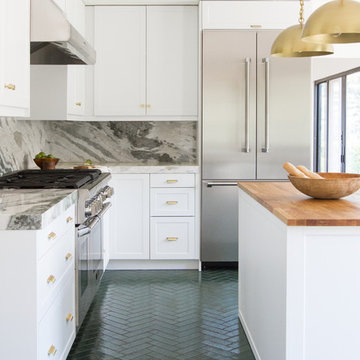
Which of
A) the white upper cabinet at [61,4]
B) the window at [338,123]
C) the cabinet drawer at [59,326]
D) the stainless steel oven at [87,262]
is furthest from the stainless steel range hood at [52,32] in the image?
the window at [338,123]

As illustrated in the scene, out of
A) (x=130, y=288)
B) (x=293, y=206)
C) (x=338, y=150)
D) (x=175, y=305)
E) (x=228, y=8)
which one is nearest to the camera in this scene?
(x=293, y=206)

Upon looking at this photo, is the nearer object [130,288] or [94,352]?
[94,352]

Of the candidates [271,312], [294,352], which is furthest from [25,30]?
[294,352]

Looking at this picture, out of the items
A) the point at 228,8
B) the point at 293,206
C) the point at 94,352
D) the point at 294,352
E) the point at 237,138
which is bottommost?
the point at 94,352

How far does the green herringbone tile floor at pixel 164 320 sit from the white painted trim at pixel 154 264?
6.8 inches

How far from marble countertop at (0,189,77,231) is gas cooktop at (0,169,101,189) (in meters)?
0.13

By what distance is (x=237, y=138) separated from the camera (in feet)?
15.9

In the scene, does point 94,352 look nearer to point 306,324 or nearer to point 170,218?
point 306,324

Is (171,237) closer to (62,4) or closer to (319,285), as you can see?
(62,4)

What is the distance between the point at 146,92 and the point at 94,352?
2.61 m

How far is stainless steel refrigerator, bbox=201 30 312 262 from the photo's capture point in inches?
190

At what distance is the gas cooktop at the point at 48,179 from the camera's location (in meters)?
3.07

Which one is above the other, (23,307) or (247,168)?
(247,168)

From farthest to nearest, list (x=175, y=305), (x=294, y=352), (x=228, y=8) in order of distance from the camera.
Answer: (x=228, y=8) < (x=175, y=305) < (x=294, y=352)
